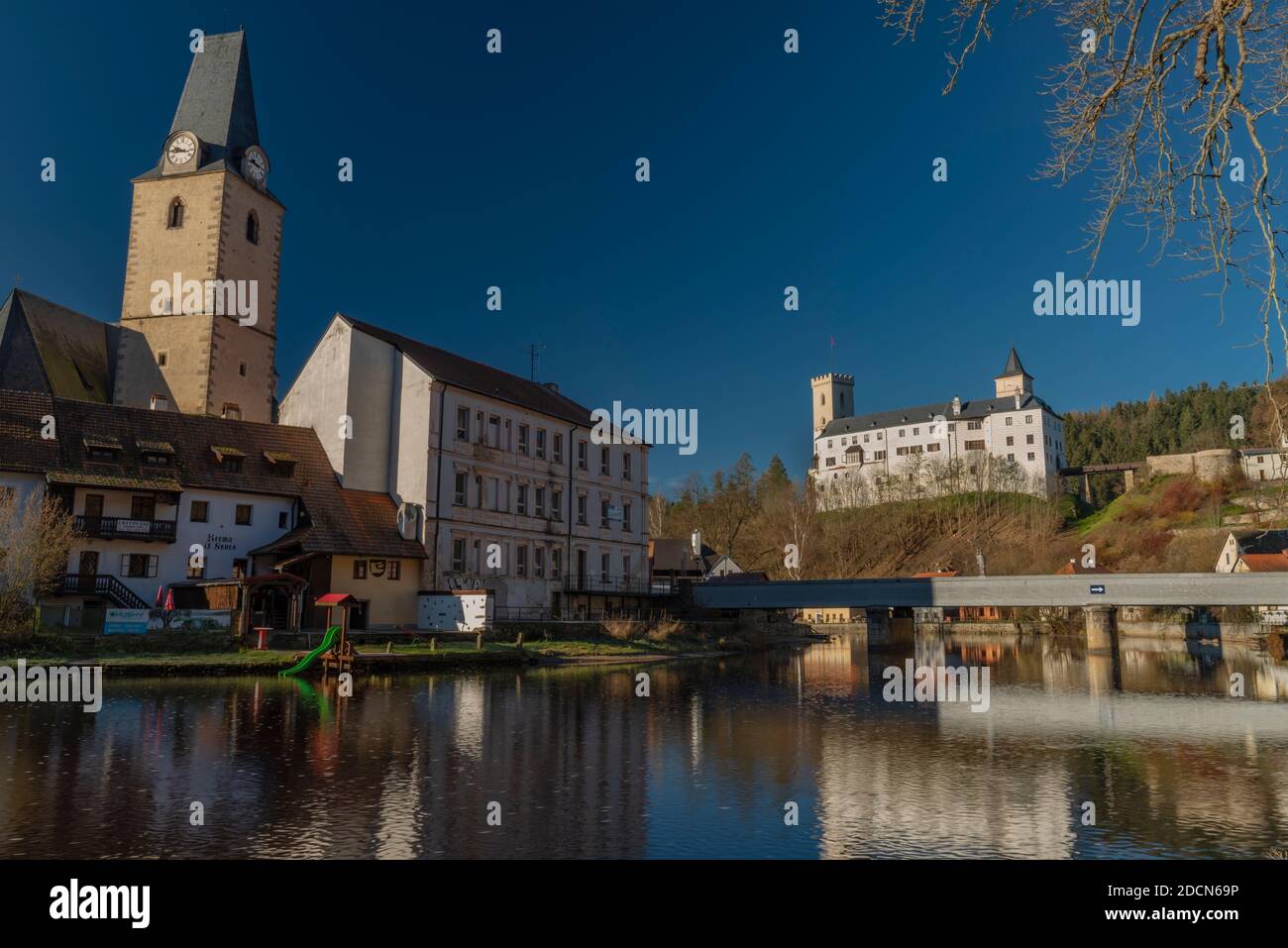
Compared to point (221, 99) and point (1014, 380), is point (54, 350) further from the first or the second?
point (1014, 380)

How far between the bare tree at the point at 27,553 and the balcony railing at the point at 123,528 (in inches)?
60.7

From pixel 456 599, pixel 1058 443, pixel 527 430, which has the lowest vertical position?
pixel 456 599

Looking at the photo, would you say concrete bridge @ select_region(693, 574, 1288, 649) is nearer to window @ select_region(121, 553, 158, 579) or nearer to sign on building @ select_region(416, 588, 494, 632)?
sign on building @ select_region(416, 588, 494, 632)

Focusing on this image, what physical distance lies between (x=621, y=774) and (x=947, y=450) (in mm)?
126417

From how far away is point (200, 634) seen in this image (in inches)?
1326

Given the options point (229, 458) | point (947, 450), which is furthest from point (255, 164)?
point (947, 450)

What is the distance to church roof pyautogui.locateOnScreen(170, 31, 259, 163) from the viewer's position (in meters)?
56.1

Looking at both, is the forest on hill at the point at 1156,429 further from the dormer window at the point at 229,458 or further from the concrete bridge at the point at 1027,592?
the dormer window at the point at 229,458

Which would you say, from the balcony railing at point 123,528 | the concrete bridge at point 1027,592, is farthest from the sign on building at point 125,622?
the concrete bridge at point 1027,592

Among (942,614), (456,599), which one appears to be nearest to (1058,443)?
(942,614)

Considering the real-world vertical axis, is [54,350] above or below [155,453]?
above

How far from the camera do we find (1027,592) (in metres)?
58.9
